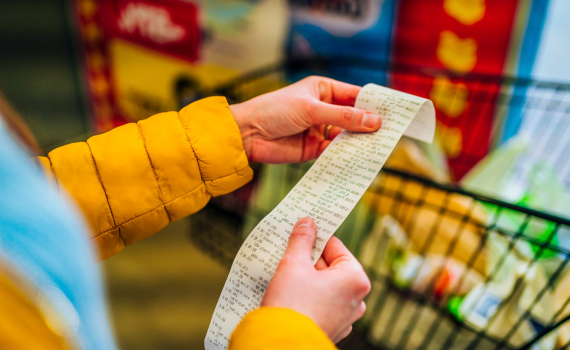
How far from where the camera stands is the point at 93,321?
0.29m

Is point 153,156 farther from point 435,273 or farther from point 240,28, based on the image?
point 240,28

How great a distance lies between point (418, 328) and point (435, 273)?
0.16 meters

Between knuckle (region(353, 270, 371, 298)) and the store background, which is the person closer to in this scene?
knuckle (region(353, 270, 371, 298))

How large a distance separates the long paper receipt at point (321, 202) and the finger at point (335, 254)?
12mm

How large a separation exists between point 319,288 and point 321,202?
0.15 metres

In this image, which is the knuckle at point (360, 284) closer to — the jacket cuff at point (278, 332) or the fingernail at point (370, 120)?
the jacket cuff at point (278, 332)

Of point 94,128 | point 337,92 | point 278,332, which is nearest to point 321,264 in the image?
point 278,332

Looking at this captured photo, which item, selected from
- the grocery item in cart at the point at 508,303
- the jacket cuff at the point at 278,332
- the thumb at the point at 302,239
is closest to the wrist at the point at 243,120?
the thumb at the point at 302,239

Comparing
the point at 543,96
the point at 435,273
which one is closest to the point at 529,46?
the point at 543,96

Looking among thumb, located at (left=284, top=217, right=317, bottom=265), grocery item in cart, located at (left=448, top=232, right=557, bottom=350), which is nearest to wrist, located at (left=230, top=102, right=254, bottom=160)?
thumb, located at (left=284, top=217, right=317, bottom=265)

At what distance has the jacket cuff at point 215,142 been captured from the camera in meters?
0.59

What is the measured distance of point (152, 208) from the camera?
1.93ft

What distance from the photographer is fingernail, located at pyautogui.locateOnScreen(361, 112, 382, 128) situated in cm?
56

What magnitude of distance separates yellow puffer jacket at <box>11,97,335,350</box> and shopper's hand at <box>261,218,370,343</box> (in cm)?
24
